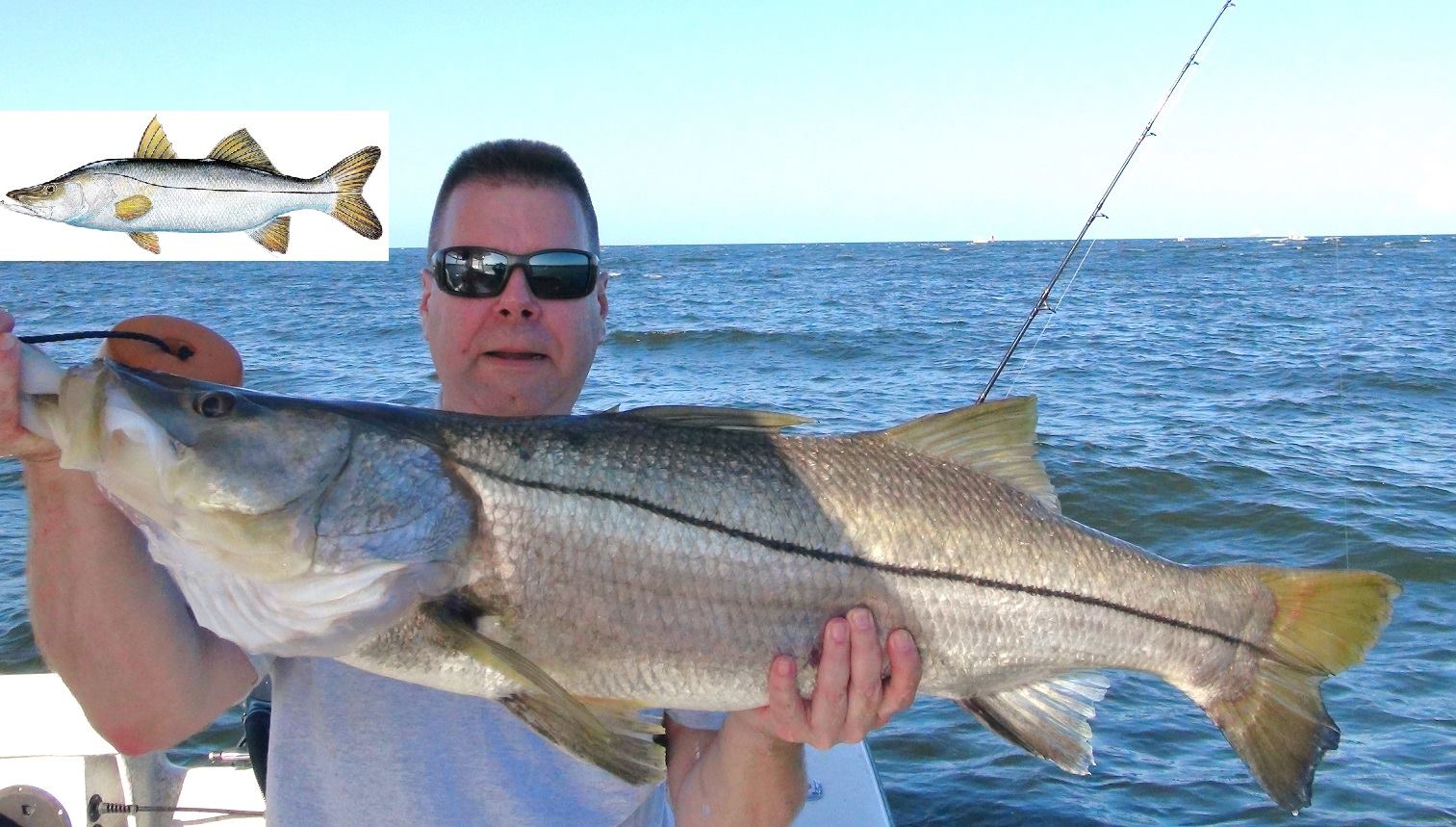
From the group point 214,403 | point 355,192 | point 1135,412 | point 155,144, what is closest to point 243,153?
point 155,144

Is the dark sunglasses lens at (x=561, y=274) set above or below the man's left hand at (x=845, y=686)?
above

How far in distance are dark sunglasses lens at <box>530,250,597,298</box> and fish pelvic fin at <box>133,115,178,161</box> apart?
1.61 metres

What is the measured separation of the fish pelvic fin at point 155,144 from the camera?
358 cm

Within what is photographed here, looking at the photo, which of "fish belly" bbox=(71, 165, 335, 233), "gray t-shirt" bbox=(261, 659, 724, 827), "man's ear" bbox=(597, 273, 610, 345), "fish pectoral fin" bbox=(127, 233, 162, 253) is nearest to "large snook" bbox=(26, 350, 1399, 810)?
"gray t-shirt" bbox=(261, 659, 724, 827)

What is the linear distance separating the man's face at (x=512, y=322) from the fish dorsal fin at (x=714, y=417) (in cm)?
73

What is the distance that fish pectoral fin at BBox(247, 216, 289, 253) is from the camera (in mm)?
3672

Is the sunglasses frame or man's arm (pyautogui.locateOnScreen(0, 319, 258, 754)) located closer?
man's arm (pyautogui.locateOnScreen(0, 319, 258, 754))

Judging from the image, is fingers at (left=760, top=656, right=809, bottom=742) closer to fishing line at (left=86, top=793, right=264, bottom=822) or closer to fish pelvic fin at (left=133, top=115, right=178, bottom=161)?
fishing line at (left=86, top=793, right=264, bottom=822)

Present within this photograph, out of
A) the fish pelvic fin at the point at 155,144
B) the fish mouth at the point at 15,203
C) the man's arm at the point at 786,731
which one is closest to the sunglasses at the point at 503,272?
the man's arm at the point at 786,731

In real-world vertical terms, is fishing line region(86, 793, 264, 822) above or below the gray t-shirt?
below

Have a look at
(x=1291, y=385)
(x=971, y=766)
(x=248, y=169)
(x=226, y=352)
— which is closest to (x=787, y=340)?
(x=1291, y=385)

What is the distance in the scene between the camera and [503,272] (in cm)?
289

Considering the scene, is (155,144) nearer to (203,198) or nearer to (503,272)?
(203,198)

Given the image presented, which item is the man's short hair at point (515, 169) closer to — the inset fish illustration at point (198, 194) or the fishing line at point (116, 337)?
the inset fish illustration at point (198, 194)
